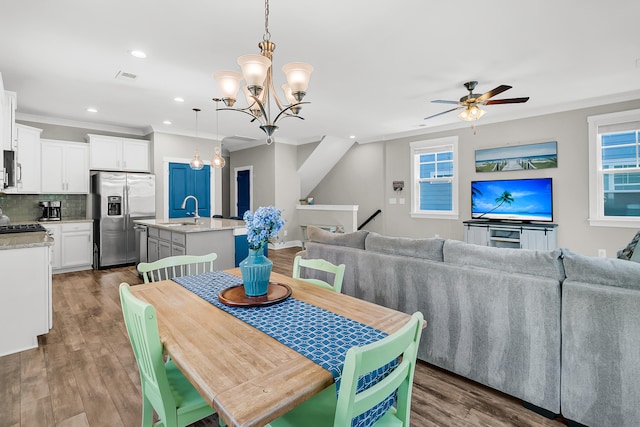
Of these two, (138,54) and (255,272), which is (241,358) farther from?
(138,54)

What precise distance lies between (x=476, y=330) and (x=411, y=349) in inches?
48.4

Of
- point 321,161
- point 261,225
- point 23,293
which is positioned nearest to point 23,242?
point 23,293

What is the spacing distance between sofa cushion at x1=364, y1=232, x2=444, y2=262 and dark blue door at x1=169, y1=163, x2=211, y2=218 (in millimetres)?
5003

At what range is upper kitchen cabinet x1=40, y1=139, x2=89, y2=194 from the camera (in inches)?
210

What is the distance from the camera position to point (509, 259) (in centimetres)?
197

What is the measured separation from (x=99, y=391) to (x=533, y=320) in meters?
2.75

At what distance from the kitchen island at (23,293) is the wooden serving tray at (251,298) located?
7.01 feet

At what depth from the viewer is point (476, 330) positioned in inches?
80.9

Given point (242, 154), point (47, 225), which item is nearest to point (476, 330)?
point (47, 225)

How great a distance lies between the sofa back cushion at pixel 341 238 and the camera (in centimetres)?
285

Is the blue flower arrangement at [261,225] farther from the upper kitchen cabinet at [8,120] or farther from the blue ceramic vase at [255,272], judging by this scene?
the upper kitchen cabinet at [8,120]

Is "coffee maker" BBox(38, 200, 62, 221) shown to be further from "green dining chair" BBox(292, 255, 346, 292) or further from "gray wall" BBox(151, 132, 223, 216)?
"green dining chair" BBox(292, 255, 346, 292)

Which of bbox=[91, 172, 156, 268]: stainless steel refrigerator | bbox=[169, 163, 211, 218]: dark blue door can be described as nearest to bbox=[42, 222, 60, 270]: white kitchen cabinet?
bbox=[91, 172, 156, 268]: stainless steel refrigerator

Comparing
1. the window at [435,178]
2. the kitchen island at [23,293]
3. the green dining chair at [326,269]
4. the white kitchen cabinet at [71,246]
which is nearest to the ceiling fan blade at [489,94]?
the window at [435,178]
